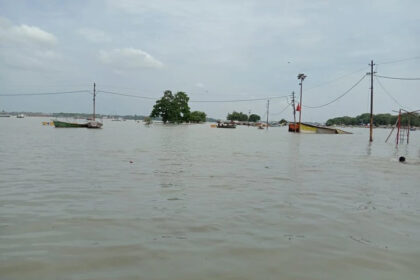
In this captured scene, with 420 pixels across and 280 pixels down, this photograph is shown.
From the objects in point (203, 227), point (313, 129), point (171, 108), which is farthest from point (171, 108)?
point (203, 227)

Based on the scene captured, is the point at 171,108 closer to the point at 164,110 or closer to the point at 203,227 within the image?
the point at 164,110

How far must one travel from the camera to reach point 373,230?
20.3 feet

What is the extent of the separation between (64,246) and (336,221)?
4.89 m

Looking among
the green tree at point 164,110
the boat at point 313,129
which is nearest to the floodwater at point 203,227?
the boat at point 313,129

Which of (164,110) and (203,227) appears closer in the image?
(203,227)

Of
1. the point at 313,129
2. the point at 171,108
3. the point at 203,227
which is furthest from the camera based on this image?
the point at 171,108

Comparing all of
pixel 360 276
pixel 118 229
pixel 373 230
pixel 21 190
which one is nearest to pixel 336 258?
pixel 360 276

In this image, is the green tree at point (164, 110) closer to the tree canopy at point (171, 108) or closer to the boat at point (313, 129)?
the tree canopy at point (171, 108)

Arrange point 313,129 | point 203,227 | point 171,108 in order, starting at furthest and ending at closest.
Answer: point 171,108 < point 313,129 < point 203,227

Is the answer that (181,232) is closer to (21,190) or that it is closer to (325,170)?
(21,190)

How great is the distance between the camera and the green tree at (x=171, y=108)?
128 metres

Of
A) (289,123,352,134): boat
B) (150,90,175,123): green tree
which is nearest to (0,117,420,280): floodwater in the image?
(289,123,352,134): boat

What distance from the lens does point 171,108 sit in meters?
128

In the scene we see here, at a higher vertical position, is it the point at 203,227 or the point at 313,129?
the point at 313,129
